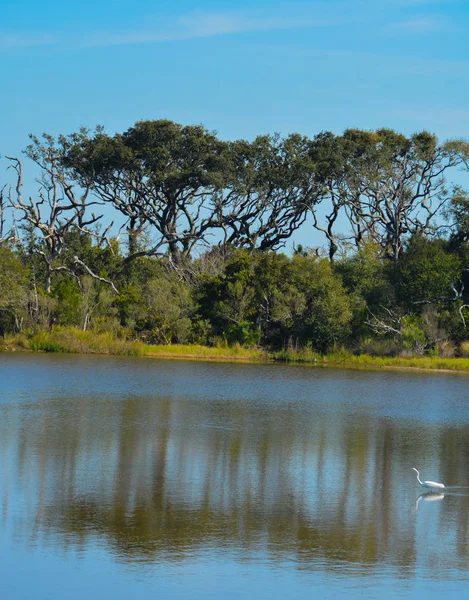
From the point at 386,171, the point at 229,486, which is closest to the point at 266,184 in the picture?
the point at 386,171

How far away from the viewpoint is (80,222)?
6341 cm

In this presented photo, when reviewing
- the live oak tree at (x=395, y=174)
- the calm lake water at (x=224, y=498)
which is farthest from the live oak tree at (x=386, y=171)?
the calm lake water at (x=224, y=498)

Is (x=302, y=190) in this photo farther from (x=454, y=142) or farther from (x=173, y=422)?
(x=173, y=422)

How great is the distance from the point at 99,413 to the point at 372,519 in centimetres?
1214

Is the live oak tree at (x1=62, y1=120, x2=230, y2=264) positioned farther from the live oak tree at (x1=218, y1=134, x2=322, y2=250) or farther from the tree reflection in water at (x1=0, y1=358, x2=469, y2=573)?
the tree reflection in water at (x1=0, y1=358, x2=469, y2=573)

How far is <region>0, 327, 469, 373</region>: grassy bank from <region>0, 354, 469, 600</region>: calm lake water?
19.6 meters

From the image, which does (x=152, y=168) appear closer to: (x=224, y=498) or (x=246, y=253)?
(x=246, y=253)

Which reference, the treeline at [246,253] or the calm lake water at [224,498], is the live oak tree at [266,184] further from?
the calm lake water at [224,498]

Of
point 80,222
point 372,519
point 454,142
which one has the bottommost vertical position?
point 372,519

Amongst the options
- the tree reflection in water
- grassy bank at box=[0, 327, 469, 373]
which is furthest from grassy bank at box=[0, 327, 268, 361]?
the tree reflection in water

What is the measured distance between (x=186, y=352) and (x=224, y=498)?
36603mm

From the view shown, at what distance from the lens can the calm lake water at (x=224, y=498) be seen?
10828 millimetres

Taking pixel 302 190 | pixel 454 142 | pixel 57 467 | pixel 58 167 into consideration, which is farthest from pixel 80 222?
pixel 57 467

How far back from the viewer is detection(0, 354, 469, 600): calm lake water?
426 inches
